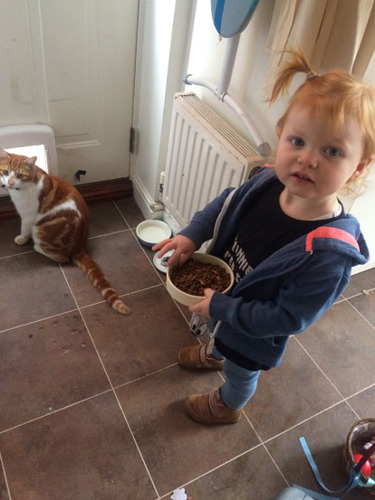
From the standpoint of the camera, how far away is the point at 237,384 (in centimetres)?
116

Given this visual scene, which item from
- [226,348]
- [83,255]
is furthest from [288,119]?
[83,255]

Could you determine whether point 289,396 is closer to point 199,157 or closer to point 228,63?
point 199,157

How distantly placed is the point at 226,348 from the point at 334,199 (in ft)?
1.55

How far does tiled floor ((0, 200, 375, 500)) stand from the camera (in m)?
1.20

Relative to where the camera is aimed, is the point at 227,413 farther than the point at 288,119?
Yes

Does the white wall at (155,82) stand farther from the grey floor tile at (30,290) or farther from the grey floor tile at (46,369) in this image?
the grey floor tile at (46,369)

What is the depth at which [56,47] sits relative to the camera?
1.61 metres

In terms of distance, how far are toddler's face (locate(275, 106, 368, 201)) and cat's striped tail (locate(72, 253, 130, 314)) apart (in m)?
1.00

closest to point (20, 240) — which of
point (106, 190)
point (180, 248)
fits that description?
point (106, 190)

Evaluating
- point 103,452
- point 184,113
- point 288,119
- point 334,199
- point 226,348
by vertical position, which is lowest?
point 103,452

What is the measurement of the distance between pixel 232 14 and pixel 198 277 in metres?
0.74

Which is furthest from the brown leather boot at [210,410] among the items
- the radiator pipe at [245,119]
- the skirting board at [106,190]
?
the skirting board at [106,190]

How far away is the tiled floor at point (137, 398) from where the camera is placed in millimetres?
1196

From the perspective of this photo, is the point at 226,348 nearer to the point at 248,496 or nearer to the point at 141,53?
the point at 248,496
